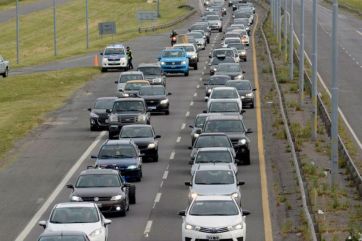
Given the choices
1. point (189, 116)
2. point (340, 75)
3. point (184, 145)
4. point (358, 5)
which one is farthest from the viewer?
point (358, 5)

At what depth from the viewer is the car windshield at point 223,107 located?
180ft

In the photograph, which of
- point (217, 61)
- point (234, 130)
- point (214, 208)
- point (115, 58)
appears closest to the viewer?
point (214, 208)

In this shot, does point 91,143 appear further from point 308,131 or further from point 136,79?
point 136,79

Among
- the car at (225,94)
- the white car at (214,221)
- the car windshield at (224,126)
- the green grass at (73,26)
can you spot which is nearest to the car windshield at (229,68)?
the car at (225,94)

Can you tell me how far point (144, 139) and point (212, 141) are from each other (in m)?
3.02

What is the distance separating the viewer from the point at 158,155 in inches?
1925

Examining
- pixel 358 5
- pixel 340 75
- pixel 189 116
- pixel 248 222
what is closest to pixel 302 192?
pixel 248 222

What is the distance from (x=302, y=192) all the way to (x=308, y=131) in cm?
1689

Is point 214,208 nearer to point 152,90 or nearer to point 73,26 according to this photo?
point 152,90

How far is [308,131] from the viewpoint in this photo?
172 ft

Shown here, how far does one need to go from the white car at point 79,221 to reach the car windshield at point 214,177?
5.91 metres

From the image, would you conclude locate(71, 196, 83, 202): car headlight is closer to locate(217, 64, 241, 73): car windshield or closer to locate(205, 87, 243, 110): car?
locate(205, 87, 243, 110): car

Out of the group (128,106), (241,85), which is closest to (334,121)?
(128,106)

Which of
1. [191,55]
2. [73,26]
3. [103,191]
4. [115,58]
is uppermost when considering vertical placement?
[103,191]
